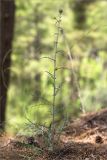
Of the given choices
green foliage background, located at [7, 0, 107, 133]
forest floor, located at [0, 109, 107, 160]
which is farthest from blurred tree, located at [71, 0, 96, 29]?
forest floor, located at [0, 109, 107, 160]

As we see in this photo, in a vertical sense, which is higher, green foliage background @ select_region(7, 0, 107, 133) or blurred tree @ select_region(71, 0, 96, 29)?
blurred tree @ select_region(71, 0, 96, 29)

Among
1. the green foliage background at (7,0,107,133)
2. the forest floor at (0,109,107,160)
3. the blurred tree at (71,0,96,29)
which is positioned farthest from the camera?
the blurred tree at (71,0,96,29)

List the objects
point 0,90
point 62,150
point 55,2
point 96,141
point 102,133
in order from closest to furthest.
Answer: point 62,150, point 96,141, point 102,133, point 0,90, point 55,2

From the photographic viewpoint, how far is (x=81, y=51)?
1970 cm

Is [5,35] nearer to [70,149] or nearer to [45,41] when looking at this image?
[70,149]

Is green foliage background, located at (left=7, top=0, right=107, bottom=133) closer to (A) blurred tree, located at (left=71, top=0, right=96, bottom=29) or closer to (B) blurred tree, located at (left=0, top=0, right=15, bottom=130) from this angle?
(A) blurred tree, located at (left=71, top=0, right=96, bottom=29)

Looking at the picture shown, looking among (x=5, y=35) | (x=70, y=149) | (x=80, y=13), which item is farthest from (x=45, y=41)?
(x=70, y=149)

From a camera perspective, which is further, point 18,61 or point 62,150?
point 18,61

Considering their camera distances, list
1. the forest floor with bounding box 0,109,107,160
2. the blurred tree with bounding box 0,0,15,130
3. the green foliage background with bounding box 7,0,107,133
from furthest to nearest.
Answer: the green foliage background with bounding box 7,0,107,133 → the blurred tree with bounding box 0,0,15,130 → the forest floor with bounding box 0,109,107,160

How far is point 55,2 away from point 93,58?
6442 millimetres

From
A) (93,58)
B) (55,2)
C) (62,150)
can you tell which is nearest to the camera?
(62,150)

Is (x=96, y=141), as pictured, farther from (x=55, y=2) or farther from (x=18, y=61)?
(x=55, y=2)

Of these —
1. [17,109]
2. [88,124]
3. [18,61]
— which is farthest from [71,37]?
[88,124]

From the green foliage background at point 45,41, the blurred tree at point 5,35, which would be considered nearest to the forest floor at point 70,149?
the blurred tree at point 5,35
